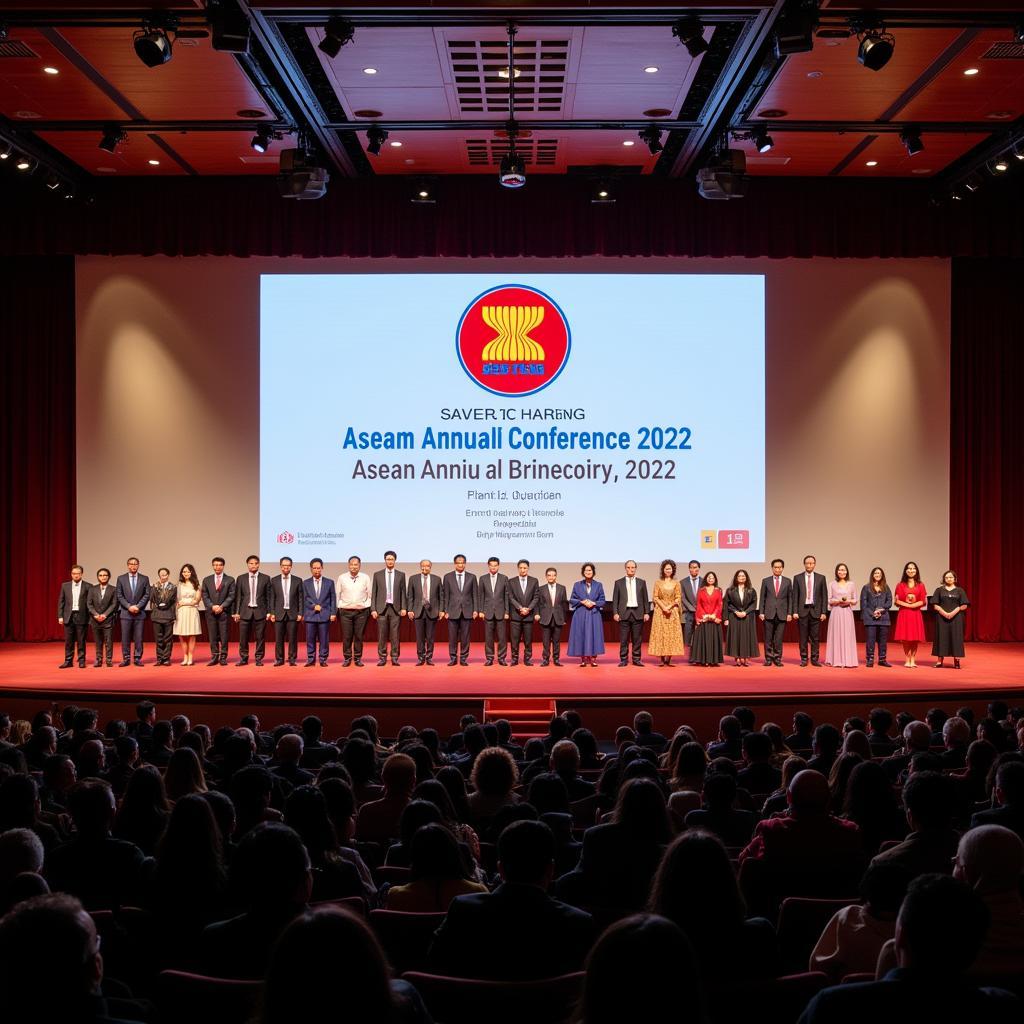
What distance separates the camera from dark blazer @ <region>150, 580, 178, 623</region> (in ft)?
38.7

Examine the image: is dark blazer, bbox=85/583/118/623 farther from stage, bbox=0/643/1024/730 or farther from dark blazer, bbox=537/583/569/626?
dark blazer, bbox=537/583/569/626

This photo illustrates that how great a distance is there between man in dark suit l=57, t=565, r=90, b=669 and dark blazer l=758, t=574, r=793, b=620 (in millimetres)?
7400

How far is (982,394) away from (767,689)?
6460mm

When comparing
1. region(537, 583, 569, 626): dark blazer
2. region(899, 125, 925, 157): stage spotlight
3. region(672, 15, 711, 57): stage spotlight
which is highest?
region(899, 125, 925, 157): stage spotlight

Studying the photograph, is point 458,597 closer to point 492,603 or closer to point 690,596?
point 492,603

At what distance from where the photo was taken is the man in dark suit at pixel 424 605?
11.9 metres

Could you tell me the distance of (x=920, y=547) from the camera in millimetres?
13766

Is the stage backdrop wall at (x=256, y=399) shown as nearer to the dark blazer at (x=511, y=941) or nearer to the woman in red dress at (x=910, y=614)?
the woman in red dress at (x=910, y=614)

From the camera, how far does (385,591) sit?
12000mm

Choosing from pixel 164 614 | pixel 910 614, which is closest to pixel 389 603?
pixel 164 614

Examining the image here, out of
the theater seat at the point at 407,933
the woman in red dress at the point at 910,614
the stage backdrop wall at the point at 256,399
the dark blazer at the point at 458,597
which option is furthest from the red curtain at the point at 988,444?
the theater seat at the point at 407,933

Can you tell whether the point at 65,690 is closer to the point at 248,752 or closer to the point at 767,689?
the point at 248,752

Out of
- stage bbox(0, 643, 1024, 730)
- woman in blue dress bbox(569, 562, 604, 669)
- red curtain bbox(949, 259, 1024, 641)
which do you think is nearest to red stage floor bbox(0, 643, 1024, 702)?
stage bbox(0, 643, 1024, 730)

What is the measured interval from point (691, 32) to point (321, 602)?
673 centimetres
